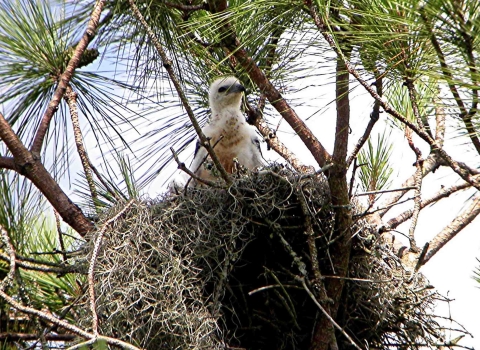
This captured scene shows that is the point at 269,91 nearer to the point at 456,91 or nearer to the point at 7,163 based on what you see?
the point at 456,91

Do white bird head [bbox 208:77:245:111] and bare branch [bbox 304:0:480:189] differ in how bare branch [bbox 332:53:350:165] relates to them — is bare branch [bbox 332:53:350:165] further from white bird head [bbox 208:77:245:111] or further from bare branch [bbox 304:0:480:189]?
white bird head [bbox 208:77:245:111]

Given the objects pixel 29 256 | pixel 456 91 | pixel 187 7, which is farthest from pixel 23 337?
pixel 456 91

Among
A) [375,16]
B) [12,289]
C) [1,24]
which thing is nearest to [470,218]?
[375,16]

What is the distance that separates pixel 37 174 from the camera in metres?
3.34

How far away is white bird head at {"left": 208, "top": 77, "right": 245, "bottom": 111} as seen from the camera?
164 inches

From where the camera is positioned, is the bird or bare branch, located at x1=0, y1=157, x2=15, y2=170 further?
the bird

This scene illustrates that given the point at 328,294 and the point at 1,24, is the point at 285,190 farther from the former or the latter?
the point at 1,24

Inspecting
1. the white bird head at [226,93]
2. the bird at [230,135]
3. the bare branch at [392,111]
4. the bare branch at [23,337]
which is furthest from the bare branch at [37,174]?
the bare branch at [392,111]

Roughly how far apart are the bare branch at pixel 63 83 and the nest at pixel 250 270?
0.49 meters

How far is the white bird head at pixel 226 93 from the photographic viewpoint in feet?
13.7

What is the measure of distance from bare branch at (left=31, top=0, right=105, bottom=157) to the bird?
89 cm

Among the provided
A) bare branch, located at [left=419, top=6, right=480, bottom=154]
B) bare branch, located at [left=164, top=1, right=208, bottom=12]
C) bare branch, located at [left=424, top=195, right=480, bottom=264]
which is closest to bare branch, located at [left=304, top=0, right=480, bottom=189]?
bare branch, located at [left=419, top=6, right=480, bottom=154]

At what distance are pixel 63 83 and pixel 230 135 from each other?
1085 mm

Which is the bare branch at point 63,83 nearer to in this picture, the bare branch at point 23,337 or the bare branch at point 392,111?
the bare branch at point 23,337
